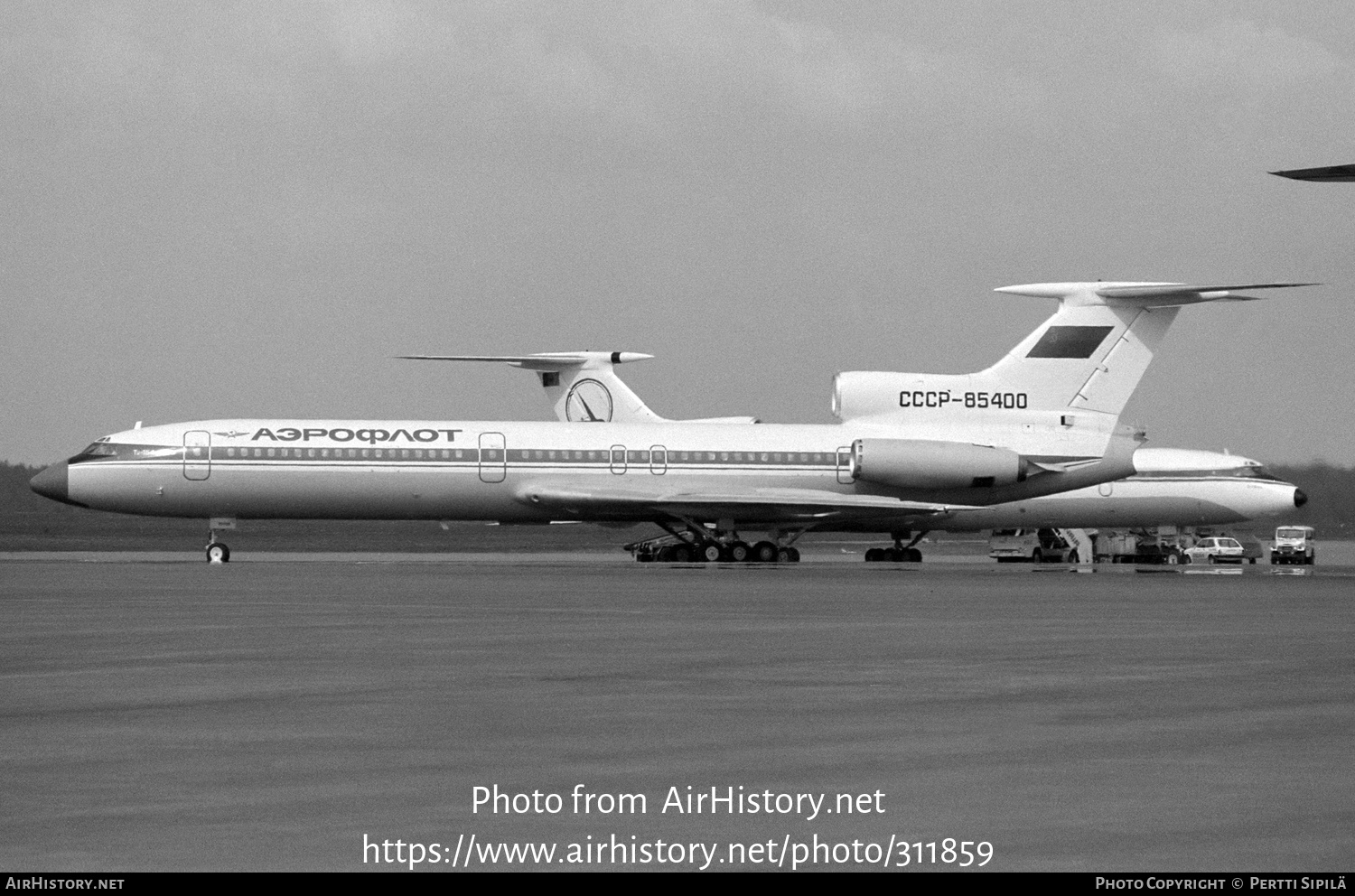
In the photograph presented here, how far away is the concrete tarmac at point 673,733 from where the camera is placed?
857cm

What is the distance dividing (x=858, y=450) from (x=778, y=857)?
44071mm

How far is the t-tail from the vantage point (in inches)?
2016

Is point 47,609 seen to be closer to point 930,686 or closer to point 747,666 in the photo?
point 747,666

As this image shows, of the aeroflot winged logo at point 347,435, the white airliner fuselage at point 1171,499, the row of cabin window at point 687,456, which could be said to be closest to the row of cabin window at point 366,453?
Result: the aeroflot winged logo at point 347,435

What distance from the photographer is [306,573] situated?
39500 mm

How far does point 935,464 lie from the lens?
5162 cm

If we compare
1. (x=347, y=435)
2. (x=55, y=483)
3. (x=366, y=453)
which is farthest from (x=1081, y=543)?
(x=55, y=483)

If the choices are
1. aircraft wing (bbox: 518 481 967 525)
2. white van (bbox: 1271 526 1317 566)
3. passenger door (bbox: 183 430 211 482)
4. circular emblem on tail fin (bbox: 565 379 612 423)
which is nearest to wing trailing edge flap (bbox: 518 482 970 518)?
aircraft wing (bbox: 518 481 967 525)

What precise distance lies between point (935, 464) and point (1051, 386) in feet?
12.9

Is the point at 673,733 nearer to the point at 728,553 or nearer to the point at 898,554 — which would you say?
the point at 728,553

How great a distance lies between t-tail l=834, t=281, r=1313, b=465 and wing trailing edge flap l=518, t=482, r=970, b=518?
2.80 meters

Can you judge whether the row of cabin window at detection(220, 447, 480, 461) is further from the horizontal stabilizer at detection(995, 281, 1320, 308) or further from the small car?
the small car

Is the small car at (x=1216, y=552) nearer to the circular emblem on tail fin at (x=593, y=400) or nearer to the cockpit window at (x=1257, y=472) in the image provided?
the cockpit window at (x=1257, y=472)

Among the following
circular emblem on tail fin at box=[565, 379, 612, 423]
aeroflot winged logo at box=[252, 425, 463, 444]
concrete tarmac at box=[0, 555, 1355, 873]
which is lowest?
concrete tarmac at box=[0, 555, 1355, 873]
